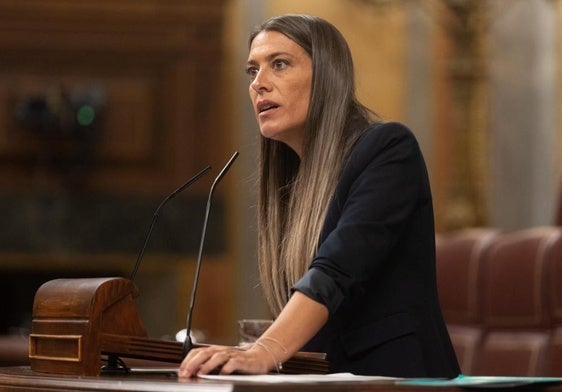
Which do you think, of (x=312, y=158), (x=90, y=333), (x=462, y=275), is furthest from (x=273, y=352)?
(x=462, y=275)

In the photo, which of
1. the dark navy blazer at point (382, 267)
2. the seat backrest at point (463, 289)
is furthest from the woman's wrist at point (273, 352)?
the seat backrest at point (463, 289)

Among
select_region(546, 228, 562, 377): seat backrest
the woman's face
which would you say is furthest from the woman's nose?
select_region(546, 228, 562, 377): seat backrest

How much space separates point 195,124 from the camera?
22.4 ft

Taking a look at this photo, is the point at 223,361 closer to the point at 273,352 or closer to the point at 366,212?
the point at 273,352

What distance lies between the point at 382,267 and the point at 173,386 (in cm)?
59

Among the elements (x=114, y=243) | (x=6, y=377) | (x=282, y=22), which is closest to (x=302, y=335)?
(x=6, y=377)

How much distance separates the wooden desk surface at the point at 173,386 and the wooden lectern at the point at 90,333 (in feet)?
0.32

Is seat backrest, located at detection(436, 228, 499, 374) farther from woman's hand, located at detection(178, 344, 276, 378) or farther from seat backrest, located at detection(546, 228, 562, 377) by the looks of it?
woman's hand, located at detection(178, 344, 276, 378)

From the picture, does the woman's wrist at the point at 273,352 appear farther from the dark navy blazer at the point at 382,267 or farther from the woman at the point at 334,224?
the dark navy blazer at the point at 382,267

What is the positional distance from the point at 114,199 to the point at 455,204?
181 cm

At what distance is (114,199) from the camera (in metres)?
6.67

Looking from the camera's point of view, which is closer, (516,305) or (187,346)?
(187,346)

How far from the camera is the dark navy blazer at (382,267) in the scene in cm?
199

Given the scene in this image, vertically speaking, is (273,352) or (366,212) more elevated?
(366,212)
